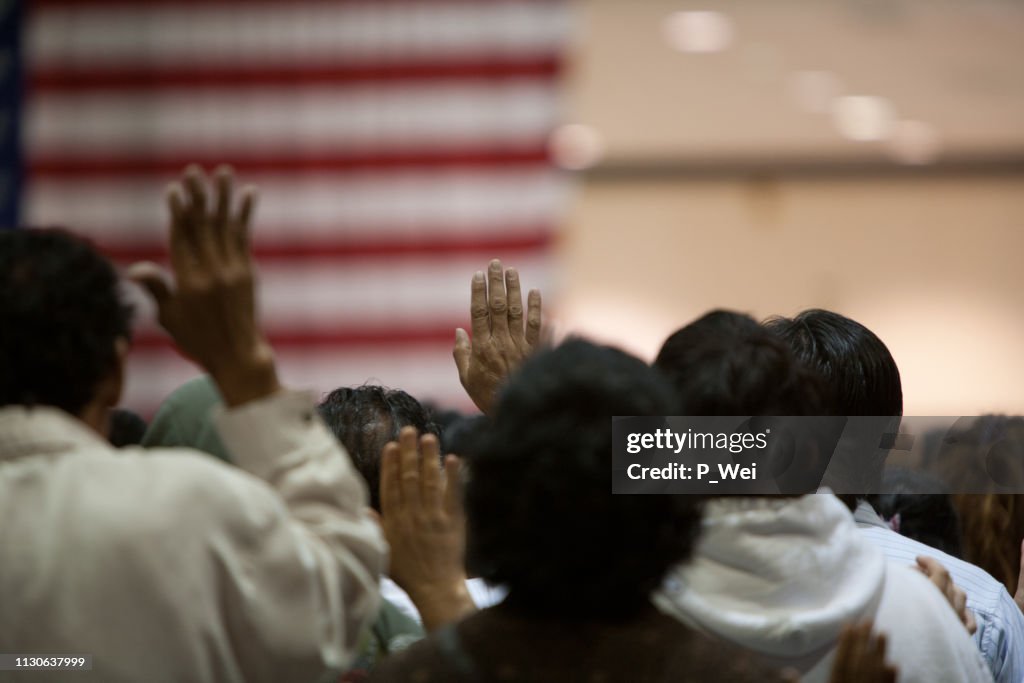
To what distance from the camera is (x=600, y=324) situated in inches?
444

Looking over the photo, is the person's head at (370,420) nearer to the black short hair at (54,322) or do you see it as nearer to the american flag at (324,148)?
the black short hair at (54,322)

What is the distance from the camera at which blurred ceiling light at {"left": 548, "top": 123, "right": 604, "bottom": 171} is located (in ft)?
34.9

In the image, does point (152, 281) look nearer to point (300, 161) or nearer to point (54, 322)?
point (54, 322)

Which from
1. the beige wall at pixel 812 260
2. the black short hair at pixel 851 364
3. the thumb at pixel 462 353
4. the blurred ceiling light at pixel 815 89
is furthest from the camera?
the beige wall at pixel 812 260

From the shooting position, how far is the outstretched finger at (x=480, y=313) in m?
1.86

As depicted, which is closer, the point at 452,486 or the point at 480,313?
the point at 452,486

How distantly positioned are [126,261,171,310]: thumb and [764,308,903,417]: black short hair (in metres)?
0.90

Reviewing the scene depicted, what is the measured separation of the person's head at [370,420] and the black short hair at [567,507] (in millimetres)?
782

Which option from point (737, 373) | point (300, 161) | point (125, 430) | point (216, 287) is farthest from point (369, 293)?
point (216, 287)

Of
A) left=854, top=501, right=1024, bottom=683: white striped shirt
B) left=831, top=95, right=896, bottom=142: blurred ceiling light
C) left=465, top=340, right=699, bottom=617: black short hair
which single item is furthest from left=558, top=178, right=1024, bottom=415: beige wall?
left=465, top=340, right=699, bottom=617: black short hair

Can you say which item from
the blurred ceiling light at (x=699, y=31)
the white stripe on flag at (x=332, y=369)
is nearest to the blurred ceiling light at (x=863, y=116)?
the blurred ceiling light at (x=699, y=31)

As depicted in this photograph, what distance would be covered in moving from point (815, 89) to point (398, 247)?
5.09 metres

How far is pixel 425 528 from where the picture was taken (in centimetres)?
Answer: 150

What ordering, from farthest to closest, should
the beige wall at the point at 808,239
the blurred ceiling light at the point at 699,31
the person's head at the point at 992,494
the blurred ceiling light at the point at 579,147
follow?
the beige wall at the point at 808,239 < the blurred ceiling light at the point at 579,147 < the blurred ceiling light at the point at 699,31 < the person's head at the point at 992,494
